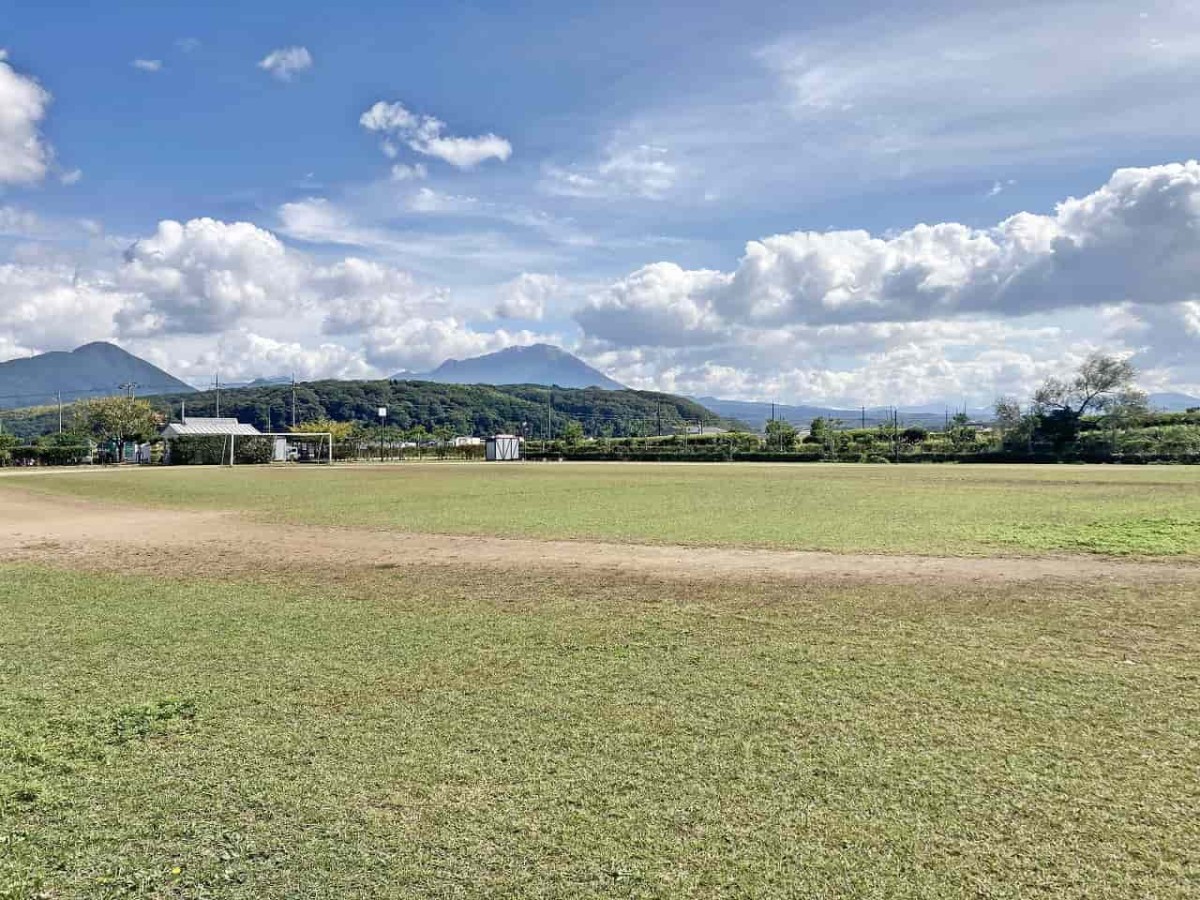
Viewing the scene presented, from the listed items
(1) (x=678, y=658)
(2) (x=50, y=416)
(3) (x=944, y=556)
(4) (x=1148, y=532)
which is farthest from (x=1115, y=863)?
(2) (x=50, y=416)

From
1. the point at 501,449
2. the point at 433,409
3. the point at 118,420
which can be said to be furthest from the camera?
the point at 433,409

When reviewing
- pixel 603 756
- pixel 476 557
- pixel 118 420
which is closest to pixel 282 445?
pixel 118 420

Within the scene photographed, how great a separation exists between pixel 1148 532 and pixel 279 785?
1614 cm

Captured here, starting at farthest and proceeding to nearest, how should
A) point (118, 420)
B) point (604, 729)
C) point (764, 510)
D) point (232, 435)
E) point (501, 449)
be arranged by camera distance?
point (501, 449), point (118, 420), point (232, 435), point (764, 510), point (604, 729)

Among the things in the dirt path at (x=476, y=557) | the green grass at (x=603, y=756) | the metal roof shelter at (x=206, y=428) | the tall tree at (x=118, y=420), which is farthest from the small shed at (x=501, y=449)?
the green grass at (x=603, y=756)

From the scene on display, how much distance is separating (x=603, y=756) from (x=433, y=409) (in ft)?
478

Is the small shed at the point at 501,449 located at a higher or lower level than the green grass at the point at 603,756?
higher

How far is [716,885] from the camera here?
317 cm

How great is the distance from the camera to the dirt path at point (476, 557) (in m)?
10.8

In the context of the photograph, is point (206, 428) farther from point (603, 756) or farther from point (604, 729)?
point (603, 756)

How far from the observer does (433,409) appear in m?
146

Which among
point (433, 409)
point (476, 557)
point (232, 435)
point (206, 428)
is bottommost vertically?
point (476, 557)

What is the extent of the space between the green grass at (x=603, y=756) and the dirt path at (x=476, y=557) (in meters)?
2.75

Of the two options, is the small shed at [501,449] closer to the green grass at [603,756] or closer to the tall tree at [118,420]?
the tall tree at [118,420]
